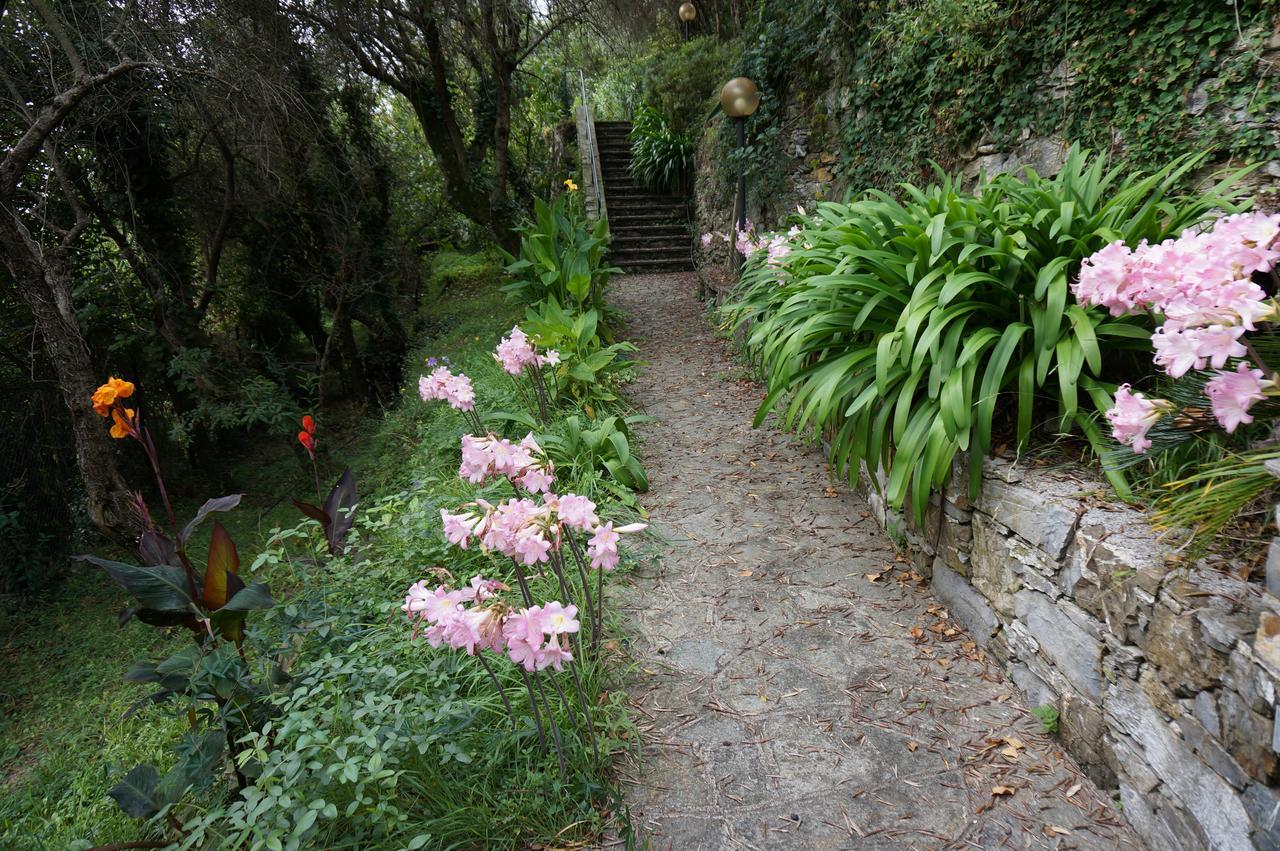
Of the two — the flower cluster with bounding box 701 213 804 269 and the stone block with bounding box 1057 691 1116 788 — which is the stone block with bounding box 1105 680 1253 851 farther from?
the flower cluster with bounding box 701 213 804 269

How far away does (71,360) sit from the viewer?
13.4 feet

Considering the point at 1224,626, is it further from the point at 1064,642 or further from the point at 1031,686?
→ the point at 1031,686

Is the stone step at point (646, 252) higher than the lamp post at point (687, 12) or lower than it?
lower

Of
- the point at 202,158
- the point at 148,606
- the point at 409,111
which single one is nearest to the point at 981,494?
the point at 148,606

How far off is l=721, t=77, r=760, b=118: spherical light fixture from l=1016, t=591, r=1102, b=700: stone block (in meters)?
5.11

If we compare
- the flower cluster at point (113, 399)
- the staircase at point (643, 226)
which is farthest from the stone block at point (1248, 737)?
the staircase at point (643, 226)

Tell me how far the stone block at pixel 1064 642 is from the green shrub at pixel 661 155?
8856mm

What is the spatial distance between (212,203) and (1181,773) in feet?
27.9

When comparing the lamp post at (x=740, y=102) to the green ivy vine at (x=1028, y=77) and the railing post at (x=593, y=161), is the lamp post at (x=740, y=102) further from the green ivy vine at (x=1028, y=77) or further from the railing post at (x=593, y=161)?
the railing post at (x=593, y=161)

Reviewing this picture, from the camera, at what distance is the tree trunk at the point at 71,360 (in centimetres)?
389

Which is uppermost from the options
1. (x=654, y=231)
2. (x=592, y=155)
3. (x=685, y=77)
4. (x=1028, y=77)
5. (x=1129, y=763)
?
(x=685, y=77)

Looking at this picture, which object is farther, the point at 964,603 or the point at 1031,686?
the point at 964,603

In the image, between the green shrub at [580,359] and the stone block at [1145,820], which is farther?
the green shrub at [580,359]

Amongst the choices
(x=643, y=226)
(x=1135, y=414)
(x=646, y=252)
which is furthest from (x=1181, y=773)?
(x=643, y=226)
